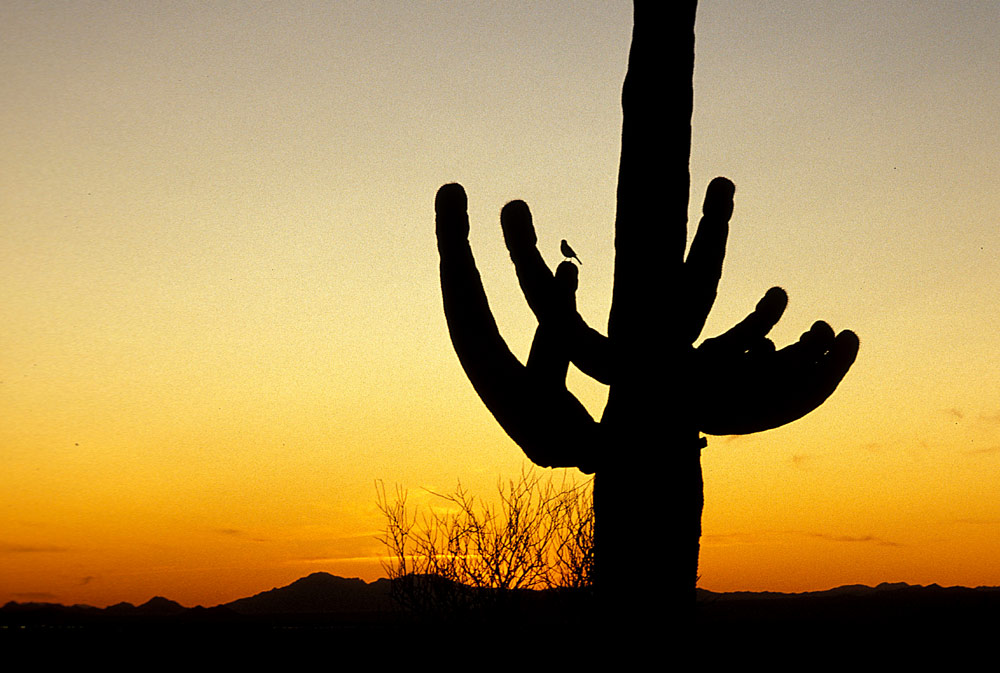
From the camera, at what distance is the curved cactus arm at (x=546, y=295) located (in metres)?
6.41

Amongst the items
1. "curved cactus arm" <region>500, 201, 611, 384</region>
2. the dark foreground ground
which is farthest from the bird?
the dark foreground ground

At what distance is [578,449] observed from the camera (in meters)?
6.43

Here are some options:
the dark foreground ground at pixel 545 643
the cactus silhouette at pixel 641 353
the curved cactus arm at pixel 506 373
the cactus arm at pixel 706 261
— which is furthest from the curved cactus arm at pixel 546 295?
the dark foreground ground at pixel 545 643

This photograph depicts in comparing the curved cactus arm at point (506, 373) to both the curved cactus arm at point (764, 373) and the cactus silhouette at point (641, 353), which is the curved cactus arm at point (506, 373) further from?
the curved cactus arm at point (764, 373)

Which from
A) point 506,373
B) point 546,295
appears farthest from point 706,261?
point 506,373

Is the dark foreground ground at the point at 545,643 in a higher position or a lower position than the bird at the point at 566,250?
lower

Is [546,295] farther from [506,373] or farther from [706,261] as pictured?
[706,261]

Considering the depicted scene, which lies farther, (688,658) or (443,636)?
(443,636)

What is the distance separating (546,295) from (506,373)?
1.95 ft

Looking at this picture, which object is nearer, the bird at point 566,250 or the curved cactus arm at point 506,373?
the curved cactus arm at point 506,373

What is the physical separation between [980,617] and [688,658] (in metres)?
8.08

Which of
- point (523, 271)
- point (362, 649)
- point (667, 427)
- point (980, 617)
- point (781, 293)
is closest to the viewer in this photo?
point (667, 427)

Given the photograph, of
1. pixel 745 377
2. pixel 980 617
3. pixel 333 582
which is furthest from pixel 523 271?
pixel 333 582

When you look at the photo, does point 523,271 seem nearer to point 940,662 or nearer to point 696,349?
point 696,349
